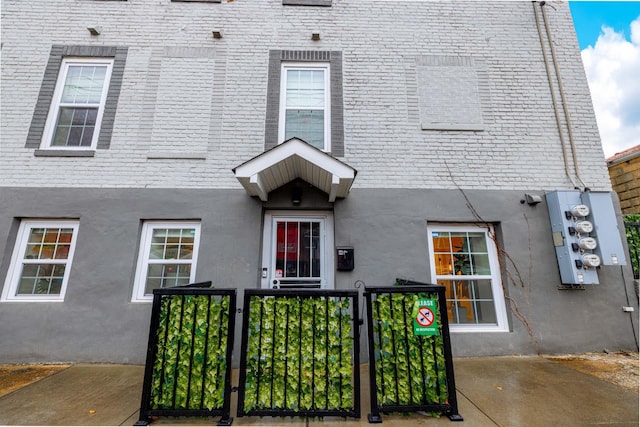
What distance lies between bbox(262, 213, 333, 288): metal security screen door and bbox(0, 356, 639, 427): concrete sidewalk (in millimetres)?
1415

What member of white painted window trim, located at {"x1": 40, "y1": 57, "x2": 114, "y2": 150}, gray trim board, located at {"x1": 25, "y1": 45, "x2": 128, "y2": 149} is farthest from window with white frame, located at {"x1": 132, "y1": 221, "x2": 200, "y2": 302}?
white painted window trim, located at {"x1": 40, "y1": 57, "x2": 114, "y2": 150}

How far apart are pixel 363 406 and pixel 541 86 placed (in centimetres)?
597

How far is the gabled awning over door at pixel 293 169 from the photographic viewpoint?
12.4ft

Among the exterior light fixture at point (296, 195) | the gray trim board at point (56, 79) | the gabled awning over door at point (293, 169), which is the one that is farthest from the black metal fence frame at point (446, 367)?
the gray trim board at point (56, 79)

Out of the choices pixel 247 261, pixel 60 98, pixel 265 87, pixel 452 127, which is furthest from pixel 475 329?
pixel 60 98

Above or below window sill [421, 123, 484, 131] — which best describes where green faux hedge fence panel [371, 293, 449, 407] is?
below

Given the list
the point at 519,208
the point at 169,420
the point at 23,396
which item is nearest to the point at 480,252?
the point at 519,208

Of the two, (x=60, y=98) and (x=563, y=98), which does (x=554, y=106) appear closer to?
(x=563, y=98)

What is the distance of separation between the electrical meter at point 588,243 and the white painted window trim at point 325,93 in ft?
13.2

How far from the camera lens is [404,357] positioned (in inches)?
106

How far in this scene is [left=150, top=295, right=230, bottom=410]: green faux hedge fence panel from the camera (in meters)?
2.55

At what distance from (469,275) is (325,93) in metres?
3.89

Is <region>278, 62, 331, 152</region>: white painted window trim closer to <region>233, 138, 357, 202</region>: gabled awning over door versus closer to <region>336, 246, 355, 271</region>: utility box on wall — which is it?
<region>233, 138, 357, 202</region>: gabled awning over door

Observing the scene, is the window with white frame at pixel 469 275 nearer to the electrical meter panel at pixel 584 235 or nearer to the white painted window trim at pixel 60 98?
the electrical meter panel at pixel 584 235
